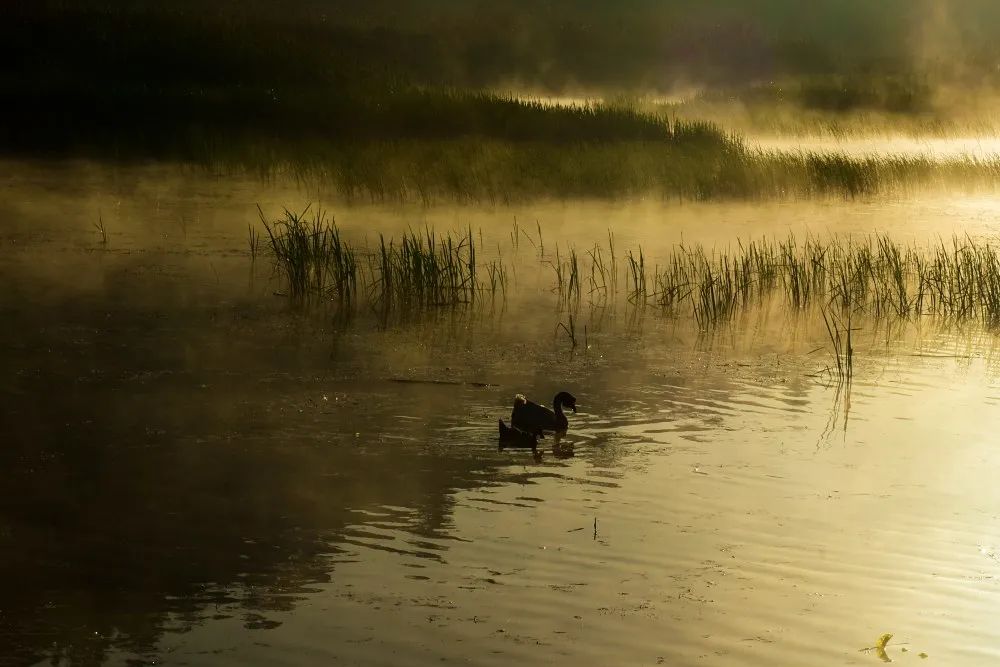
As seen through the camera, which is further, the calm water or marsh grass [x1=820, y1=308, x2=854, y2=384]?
marsh grass [x1=820, y1=308, x2=854, y2=384]

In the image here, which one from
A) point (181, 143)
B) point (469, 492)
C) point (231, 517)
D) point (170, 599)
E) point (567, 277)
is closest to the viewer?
A: point (170, 599)

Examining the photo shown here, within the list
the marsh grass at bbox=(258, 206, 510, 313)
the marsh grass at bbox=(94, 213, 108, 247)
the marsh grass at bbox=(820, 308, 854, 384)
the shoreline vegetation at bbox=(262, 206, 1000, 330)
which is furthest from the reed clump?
the marsh grass at bbox=(94, 213, 108, 247)

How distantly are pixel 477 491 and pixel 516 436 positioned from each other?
1012 mm

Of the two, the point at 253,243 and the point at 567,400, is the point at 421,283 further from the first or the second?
the point at 567,400

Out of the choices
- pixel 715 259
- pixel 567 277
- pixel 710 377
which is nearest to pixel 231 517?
pixel 710 377

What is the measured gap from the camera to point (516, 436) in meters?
8.09

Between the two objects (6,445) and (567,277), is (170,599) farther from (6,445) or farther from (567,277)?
(567,277)

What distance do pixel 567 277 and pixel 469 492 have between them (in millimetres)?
8440

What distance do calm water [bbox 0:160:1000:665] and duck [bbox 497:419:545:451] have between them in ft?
0.38

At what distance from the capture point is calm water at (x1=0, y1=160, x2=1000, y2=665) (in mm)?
5309

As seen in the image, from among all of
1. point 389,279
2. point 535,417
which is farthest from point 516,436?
point 389,279

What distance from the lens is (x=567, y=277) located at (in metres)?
15.4

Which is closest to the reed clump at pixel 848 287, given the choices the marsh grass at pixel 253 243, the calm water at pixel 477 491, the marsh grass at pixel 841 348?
the marsh grass at pixel 841 348

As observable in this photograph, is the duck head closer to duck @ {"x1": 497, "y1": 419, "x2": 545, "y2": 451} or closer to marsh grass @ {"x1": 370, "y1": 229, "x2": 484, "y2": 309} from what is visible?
duck @ {"x1": 497, "y1": 419, "x2": 545, "y2": 451}
